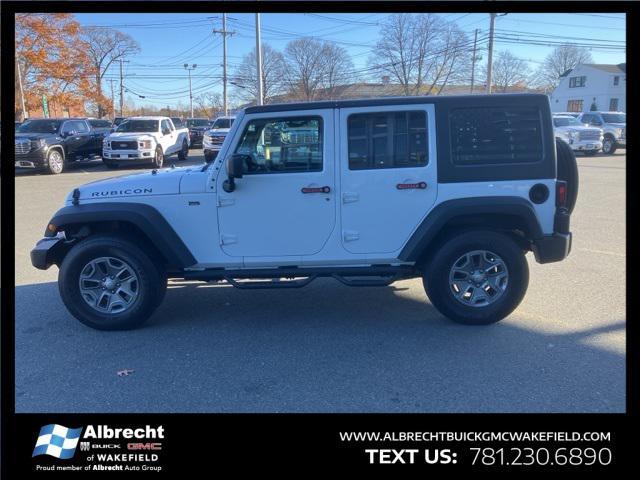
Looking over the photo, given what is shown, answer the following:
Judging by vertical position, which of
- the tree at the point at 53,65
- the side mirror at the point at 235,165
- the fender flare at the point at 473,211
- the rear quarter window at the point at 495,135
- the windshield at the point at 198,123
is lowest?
the fender flare at the point at 473,211

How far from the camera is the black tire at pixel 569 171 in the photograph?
452 centimetres

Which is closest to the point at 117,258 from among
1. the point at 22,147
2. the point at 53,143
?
the point at 22,147

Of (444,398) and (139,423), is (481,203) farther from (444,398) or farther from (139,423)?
(139,423)

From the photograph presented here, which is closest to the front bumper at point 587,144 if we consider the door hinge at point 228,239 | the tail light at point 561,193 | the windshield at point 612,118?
the windshield at point 612,118

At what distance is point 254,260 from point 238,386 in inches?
51.1

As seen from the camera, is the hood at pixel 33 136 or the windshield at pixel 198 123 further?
the windshield at pixel 198 123

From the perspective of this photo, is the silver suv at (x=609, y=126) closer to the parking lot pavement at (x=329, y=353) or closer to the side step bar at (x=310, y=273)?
the parking lot pavement at (x=329, y=353)

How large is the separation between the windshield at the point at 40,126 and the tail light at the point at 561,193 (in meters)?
17.7

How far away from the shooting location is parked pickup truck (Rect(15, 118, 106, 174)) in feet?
52.9

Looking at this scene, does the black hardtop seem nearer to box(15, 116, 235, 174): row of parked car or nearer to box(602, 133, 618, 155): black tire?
box(15, 116, 235, 174): row of parked car

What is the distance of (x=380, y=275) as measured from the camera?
4477mm

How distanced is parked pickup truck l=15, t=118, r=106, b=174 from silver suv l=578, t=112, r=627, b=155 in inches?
882

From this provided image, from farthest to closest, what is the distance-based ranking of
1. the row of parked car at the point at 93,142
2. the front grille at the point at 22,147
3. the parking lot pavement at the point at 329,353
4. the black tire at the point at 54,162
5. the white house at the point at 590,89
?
1. the white house at the point at 590,89
2. the black tire at the point at 54,162
3. the row of parked car at the point at 93,142
4. the front grille at the point at 22,147
5. the parking lot pavement at the point at 329,353

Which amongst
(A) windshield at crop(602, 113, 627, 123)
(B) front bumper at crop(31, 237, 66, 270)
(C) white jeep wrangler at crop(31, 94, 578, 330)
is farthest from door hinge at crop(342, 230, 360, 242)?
(A) windshield at crop(602, 113, 627, 123)
